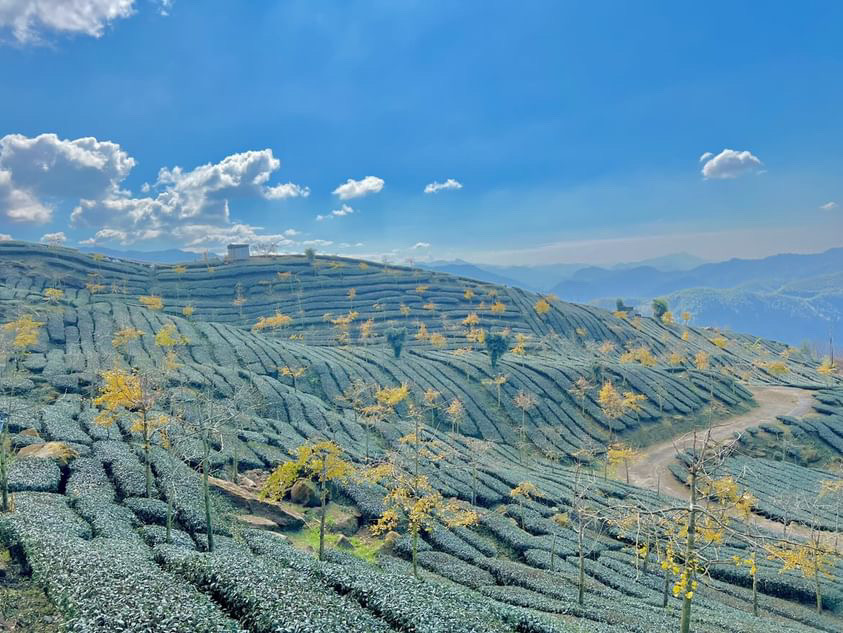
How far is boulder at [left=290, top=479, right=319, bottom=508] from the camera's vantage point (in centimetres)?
3966

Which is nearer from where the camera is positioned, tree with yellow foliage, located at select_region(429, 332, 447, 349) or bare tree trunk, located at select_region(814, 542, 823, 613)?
bare tree trunk, located at select_region(814, 542, 823, 613)

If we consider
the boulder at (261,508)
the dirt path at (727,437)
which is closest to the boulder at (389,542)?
the boulder at (261,508)

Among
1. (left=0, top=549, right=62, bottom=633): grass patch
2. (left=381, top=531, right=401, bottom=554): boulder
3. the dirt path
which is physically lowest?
the dirt path

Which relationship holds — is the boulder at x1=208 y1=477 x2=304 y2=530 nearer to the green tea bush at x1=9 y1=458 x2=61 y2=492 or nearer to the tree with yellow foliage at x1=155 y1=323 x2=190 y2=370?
the green tea bush at x1=9 y1=458 x2=61 y2=492

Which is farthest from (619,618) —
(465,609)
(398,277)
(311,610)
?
(398,277)

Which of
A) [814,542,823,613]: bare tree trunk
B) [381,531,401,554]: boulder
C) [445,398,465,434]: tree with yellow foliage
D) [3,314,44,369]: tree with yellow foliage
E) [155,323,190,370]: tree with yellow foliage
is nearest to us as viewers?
[814,542,823,613]: bare tree trunk

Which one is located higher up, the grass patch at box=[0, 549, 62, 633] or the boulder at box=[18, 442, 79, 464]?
the grass patch at box=[0, 549, 62, 633]

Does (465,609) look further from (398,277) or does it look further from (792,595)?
(398,277)

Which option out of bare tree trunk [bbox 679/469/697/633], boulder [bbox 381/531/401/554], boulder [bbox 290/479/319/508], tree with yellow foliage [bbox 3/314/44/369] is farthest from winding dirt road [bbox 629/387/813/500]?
tree with yellow foliage [bbox 3/314/44/369]

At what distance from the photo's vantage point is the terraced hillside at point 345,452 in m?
18.2

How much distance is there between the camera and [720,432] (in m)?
82.7

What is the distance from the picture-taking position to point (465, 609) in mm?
18391

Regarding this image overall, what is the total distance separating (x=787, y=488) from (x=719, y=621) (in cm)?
4697

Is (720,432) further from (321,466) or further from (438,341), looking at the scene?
(321,466)
